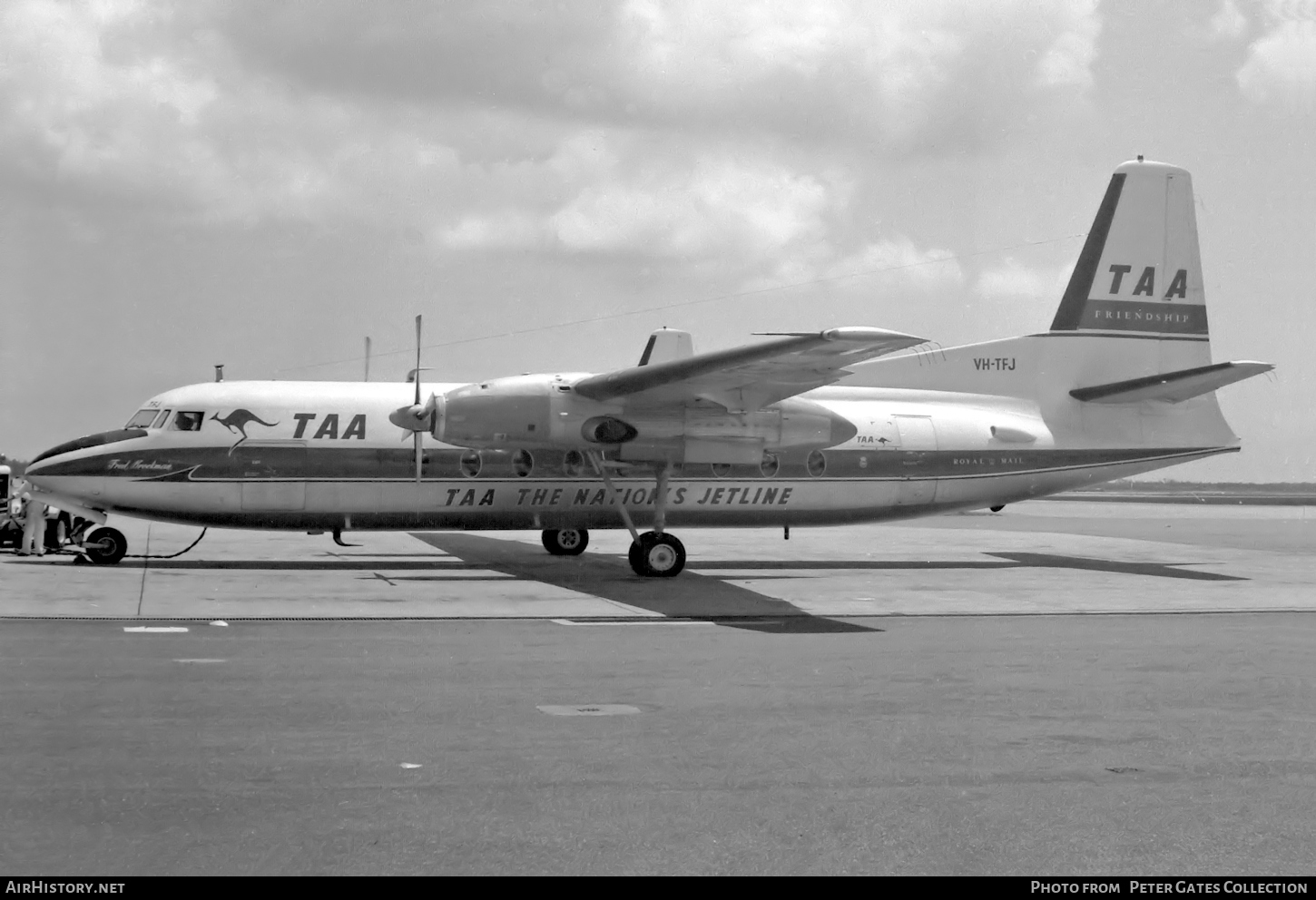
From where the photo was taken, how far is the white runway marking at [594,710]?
9328mm

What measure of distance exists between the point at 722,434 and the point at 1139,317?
10.6 metres

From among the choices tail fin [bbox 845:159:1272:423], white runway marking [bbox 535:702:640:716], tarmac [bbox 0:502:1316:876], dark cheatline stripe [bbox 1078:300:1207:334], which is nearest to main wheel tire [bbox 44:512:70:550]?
tarmac [bbox 0:502:1316:876]

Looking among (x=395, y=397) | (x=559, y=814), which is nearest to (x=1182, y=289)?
(x=395, y=397)

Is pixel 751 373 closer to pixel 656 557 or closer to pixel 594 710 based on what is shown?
pixel 656 557

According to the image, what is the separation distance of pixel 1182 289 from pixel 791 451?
31.4 feet

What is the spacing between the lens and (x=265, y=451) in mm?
22766

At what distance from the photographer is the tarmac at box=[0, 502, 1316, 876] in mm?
6020

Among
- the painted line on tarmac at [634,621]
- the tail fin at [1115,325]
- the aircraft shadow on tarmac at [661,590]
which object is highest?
the tail fin at [1115,325]

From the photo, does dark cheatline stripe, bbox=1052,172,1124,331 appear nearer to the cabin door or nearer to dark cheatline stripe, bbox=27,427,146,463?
the cabin door

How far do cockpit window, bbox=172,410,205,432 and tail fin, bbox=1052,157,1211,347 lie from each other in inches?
669

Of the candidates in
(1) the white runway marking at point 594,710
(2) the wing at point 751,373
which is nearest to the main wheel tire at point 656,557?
(2) the wing at point 751,373

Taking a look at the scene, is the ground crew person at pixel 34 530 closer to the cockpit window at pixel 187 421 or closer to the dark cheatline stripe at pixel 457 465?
the dark cheatline stripe at pixel 457 465

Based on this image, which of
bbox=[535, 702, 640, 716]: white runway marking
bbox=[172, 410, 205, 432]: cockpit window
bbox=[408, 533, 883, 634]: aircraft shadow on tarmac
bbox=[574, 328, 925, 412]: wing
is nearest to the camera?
bbox=[535, 702, 640, 716]: white runway marking

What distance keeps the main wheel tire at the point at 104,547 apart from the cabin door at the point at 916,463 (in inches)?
563
